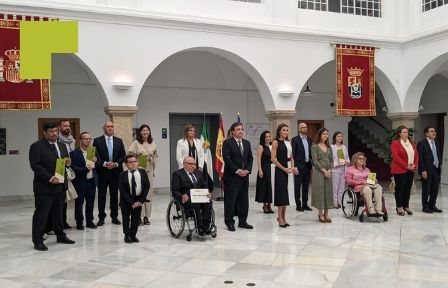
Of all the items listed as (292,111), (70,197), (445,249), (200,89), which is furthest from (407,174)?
(200,89)

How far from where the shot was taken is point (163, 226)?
766 centimetres

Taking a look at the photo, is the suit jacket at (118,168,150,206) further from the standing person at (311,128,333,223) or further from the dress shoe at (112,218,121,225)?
the standing person at (311,128,333,223)

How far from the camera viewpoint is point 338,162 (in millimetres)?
9297

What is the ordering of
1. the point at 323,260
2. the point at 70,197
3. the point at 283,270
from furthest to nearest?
the point at 70,197 < the point at 323,260 < the point at 283,270

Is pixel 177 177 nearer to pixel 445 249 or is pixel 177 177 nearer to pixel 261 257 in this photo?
pixel 261 257

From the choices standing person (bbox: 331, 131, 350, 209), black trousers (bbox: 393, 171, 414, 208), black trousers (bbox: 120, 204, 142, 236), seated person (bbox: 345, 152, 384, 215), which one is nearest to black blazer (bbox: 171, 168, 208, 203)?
black trousers (bbox: 120, 204, 142, 236)

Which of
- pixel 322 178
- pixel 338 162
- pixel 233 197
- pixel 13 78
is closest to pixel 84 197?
pixel 233 197

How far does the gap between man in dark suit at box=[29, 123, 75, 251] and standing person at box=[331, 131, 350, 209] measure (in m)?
5.02

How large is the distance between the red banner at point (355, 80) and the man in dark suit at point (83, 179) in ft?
20.6

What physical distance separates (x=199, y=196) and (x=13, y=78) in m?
4.39

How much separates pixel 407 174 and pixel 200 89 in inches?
258

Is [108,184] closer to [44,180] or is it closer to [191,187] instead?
[44,180]

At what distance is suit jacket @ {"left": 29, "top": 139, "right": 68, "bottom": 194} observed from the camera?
235 inches

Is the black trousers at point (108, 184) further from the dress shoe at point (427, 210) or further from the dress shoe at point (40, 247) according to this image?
the dress shoe at point (427, 210)
